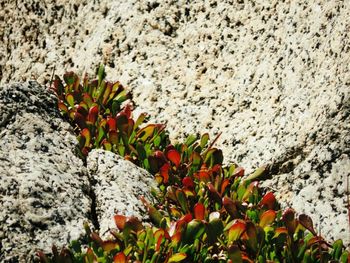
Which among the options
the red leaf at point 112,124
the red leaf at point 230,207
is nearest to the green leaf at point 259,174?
the red leaf at point 230,207

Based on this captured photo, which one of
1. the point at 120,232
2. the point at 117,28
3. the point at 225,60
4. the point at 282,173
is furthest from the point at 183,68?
the point at 120,232

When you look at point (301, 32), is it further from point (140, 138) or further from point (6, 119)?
point (6, 119)

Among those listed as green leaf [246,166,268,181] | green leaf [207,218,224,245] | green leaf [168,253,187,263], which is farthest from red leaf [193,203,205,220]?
green leaf [246,166,268,181]

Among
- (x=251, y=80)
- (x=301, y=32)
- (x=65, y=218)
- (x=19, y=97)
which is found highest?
(x=301, y=32)

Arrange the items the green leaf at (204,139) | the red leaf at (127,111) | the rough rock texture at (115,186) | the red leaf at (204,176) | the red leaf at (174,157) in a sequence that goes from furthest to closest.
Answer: the red leaf at (127,111) < the green leaf at (204,139) < the red leaf at (174,157) < the red leaf at (204,176) < the rough rock texture at (115,186)

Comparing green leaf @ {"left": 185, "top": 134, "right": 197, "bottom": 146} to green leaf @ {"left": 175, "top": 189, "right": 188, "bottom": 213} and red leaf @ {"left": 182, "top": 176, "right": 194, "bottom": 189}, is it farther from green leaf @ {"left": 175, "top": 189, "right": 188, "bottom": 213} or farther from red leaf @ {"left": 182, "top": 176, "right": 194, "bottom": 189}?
green leaf @ {"left": 175, "top": 189, "right": 188, "bottom": 213}

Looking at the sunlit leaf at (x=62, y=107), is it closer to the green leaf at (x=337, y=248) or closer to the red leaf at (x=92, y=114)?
the red leaf at (x=92, y=114)
